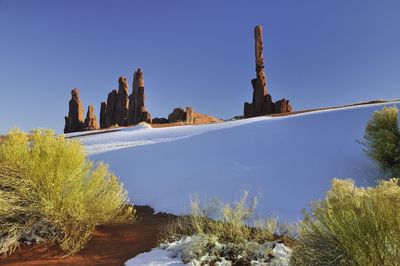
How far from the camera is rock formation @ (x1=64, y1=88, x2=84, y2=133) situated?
58.9 m

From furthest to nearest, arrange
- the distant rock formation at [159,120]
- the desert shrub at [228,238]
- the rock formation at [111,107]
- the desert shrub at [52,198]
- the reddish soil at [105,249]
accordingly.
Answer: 1. the rock formation at [111,107]
2. the distant rock formation at [159,120]
3. the desert shrub at [52,198]
4. the reddish soil at [105,249]
5. the desert shrub at [228,238]

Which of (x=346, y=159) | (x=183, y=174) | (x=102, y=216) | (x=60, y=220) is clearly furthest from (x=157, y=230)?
(x=346, y=159)

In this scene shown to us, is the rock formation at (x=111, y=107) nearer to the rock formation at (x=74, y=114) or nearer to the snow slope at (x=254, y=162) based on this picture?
the rock formation at (x=74, y=114)

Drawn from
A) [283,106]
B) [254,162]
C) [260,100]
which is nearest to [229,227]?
[254,162]

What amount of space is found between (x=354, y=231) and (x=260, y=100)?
40617mm

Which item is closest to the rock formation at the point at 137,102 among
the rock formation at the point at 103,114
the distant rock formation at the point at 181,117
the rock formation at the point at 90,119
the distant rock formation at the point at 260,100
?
the distant rock formation at the point at 181,117

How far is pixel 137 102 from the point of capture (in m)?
57.4

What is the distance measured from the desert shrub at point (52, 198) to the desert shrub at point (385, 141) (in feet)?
19.6

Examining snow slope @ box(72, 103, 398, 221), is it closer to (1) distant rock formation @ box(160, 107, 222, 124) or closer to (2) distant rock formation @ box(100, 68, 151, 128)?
(1) distant rock formation @ box(160, 107, 222, 124)

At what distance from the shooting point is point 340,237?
13.3 ft

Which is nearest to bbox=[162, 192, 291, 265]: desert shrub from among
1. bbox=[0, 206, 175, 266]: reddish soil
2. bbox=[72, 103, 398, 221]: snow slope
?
bbox=[0, 206, 175, 266]: reddish soil

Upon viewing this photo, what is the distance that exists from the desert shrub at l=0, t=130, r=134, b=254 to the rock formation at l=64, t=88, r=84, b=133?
2028 inches

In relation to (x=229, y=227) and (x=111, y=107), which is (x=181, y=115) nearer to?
(x=111, y=107)

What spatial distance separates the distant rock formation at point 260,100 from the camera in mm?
41356
